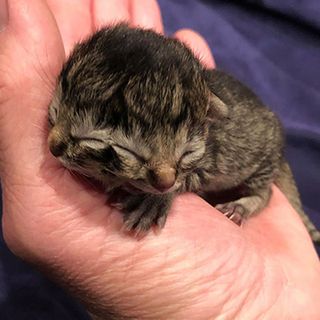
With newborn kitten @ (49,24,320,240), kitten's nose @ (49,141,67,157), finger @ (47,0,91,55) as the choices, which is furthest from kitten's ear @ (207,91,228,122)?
finger @ (47,0,91,55)

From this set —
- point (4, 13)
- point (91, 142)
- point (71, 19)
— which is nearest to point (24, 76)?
point (4, 13)

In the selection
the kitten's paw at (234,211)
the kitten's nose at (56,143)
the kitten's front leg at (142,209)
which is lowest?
the kitten's paw at (234,211)

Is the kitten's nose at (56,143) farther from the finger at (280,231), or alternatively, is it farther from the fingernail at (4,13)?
the finger at (280,231)

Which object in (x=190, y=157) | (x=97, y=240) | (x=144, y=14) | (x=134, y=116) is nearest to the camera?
(x=134, y=116)

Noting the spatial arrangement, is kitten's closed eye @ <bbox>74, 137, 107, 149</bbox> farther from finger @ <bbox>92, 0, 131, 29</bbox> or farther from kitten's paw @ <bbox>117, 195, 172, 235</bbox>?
finger @ <bbox>92, 0, 131, 29</bbox>

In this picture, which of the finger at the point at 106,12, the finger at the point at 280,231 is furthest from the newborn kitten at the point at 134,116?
the finger at the point at 106,12

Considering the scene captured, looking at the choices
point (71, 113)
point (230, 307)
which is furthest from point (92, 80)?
point (230, 307)

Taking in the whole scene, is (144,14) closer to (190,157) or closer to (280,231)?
(280,231)
